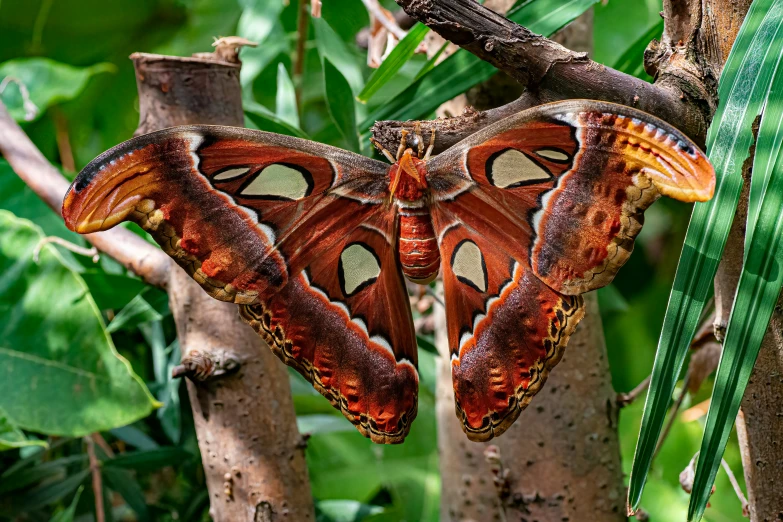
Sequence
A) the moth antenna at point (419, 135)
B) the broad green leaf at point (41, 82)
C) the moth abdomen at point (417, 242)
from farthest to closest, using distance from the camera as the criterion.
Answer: the broad green leaf at point (41, 82) < the moth abdomen at point (417, 242) < the moth antenna at point (419, 135)

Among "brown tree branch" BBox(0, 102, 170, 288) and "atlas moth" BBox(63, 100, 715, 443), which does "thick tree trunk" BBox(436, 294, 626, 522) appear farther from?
"brown tree branch" BBox(0, 102, 170, 288)

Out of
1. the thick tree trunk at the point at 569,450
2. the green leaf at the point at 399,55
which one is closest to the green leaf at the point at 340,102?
the green leaf at the point at 399,55

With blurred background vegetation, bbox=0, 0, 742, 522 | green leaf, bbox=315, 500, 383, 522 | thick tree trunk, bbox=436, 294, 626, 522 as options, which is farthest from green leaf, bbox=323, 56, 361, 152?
green leaf, bbox=315, 500, 383, 522

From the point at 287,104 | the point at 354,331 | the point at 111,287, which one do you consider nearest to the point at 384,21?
the point at 287,104

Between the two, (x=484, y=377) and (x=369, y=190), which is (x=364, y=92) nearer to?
(x=369, y=190)

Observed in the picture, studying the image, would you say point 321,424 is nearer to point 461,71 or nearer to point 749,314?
point 461,71

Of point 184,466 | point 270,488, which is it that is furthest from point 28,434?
point 270,488

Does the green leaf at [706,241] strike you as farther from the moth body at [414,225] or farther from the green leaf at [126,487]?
the green leaf at [126,487]
